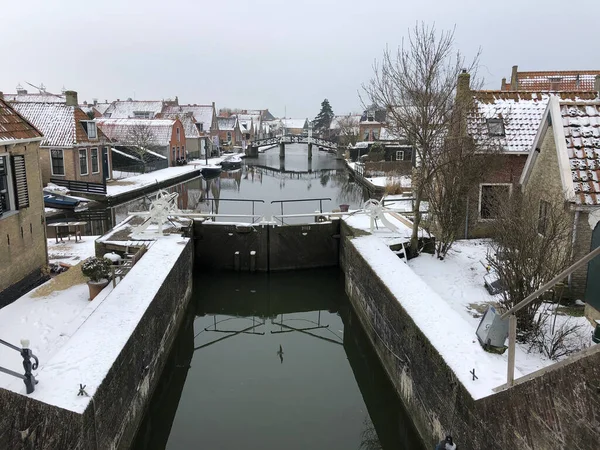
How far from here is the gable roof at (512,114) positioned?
15.5 m

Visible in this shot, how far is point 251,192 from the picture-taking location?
3628 centimetres

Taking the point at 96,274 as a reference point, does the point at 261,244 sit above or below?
below

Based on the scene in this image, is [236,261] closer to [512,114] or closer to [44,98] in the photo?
[512,114]

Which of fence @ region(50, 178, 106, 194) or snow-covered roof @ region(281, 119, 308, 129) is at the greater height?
snow-covered roof @ region(281, 119, 308, 129)

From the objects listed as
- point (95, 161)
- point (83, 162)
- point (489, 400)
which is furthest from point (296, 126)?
point (489, 400)

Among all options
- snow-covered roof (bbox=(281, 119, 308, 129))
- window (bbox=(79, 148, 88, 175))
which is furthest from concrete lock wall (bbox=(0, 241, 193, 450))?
snow-covered roof (bbox=(281, 119, 308, 129))

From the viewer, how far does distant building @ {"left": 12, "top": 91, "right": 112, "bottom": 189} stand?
27.7 m

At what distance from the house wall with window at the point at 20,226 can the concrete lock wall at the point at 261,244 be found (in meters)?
5.25

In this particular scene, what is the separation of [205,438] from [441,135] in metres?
10.5

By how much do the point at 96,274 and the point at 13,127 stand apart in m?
4.00

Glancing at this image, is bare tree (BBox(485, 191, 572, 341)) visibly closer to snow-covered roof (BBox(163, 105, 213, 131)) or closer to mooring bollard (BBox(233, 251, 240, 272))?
mooring bollard (BBox(233, 251, 240, 272))

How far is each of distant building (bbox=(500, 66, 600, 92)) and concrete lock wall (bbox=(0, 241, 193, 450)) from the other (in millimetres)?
26792

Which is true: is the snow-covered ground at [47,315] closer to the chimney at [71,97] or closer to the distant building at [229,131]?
the chimney at [71,97]

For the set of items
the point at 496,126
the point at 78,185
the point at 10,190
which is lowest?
the point at 78,185
